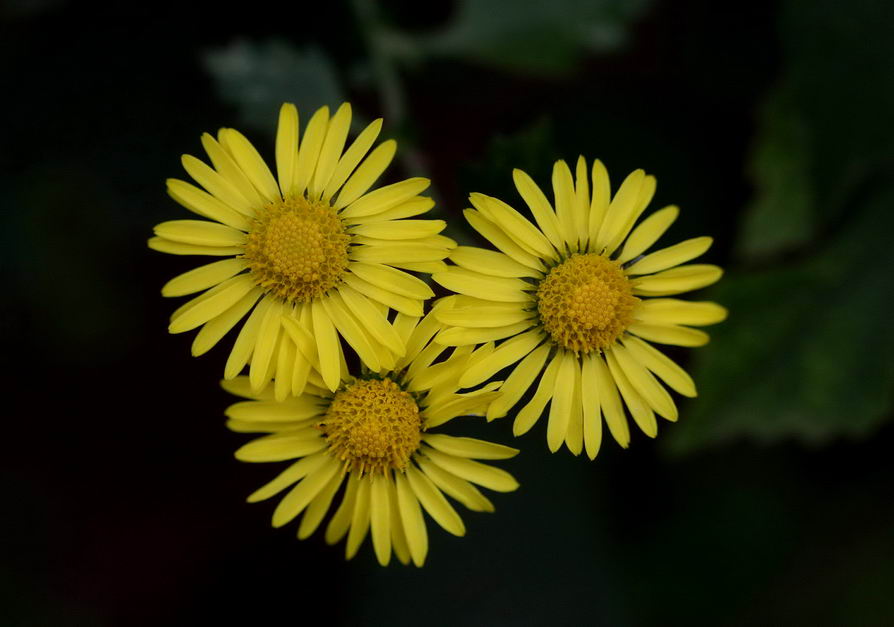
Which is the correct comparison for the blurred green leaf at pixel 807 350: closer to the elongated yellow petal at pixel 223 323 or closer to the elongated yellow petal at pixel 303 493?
the elongated yellow petal at pixel 303 493

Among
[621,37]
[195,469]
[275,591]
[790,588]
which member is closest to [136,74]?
[195,469]

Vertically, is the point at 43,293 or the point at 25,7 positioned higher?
the point at 25,7

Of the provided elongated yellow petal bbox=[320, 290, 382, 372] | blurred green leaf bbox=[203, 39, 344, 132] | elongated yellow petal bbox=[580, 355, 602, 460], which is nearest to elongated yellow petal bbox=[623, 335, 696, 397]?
elongated yellow petal bbox=[580, 355, 602, 460]

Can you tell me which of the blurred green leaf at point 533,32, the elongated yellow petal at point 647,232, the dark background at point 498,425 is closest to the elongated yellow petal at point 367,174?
the elongated yellow petal at point 647,232

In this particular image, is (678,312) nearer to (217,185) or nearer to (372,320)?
(372,320)

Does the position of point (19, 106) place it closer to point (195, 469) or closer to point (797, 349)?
point (195, 469)

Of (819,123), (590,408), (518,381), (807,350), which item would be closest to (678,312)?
(590,408)
